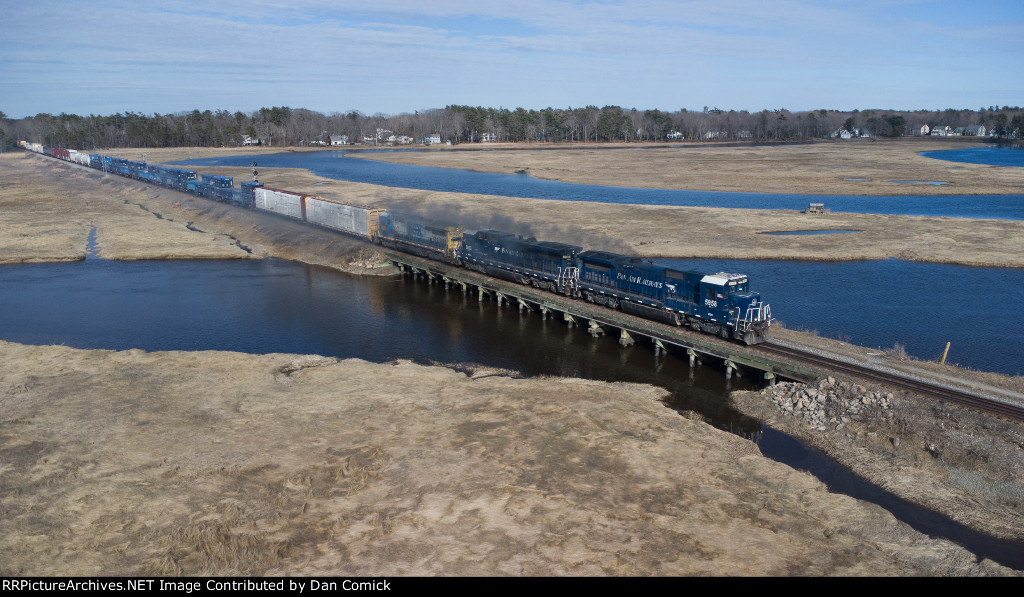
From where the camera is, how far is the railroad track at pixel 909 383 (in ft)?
105

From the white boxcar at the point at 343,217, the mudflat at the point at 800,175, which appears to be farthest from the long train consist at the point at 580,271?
the mudflat at the point at 800,175

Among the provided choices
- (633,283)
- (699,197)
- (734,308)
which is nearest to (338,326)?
(633,283)

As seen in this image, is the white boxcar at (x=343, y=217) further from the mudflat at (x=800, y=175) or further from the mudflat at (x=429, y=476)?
the mudflat at (x=800, y=175)

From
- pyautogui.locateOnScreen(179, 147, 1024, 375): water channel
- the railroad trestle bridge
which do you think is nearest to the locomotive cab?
the railroad trestle bridge

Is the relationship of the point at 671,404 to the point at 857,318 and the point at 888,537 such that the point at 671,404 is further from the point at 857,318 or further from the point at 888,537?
the point at 857,318

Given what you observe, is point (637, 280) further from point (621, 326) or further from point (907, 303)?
point (907, 303)

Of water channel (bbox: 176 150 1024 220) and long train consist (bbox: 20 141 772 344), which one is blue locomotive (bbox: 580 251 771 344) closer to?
long train consist (bbox: 20 141 772 344)

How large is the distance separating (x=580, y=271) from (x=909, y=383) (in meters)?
25.0

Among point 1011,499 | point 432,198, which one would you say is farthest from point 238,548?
point 432,198

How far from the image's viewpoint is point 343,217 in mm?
83312

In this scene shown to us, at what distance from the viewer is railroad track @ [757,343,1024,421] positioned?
32.1 m

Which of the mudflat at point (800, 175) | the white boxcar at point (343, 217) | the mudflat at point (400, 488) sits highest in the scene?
the mudflat at point (800, 175)

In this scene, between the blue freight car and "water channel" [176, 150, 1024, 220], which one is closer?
the blue freight car

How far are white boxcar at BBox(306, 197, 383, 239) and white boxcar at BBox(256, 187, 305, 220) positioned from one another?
9.07 ft
